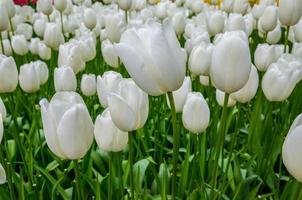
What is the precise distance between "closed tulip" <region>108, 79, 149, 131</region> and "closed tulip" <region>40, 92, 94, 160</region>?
0.21ft

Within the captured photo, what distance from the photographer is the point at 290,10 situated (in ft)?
6.37

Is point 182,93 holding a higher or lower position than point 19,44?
higher

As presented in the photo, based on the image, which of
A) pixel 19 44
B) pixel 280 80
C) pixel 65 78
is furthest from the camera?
pixel 19 44

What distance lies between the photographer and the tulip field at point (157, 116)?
1.06 m

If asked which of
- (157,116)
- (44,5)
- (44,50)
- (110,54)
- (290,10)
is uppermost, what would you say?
(290,10)

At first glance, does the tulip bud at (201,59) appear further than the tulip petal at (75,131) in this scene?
Yes

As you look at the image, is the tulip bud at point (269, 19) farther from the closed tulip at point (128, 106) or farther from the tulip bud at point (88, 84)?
the closed tulip at point (128, 106)

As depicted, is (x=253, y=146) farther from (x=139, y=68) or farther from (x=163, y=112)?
(x=139, y=68)

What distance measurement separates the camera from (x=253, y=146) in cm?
204

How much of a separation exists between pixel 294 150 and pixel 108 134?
→ 458 millimetres

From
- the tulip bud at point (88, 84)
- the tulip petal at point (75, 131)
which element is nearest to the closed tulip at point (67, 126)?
the tulip petal at point (75, 131)

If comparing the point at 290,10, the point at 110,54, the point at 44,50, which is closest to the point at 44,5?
the point at 44,50

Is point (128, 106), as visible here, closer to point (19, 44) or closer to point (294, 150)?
point (294, 150)

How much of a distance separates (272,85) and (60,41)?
1336 millimetres
